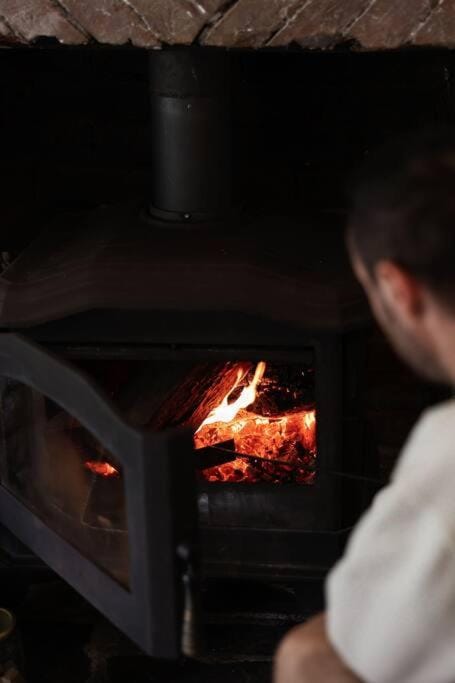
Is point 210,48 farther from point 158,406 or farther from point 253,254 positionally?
point 158,406

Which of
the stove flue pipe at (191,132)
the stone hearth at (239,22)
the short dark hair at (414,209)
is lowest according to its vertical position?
the short dark hair at (414,209)

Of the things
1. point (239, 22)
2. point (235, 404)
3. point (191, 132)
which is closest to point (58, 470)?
point (235, 404)

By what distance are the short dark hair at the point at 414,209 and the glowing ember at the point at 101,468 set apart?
96cm

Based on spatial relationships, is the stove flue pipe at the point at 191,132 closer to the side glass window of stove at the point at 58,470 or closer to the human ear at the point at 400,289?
the side glass window of stove at the point at 58,470

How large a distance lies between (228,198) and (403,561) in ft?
3.10

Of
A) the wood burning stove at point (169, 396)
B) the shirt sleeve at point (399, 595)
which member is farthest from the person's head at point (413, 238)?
the wood burning stove at point (169, 396)

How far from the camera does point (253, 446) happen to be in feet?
6.53

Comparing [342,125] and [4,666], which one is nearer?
[4,666]

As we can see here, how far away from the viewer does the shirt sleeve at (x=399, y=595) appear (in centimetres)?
103

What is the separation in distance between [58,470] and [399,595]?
96 cm

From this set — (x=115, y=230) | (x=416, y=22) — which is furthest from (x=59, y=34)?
(x=416, y=22)

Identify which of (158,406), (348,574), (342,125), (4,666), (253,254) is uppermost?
(342,125)

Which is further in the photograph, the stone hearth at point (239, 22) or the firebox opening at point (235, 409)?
the firebox opening at point (235, 409)

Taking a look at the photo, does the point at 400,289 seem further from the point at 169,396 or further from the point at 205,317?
the point at 169,396
